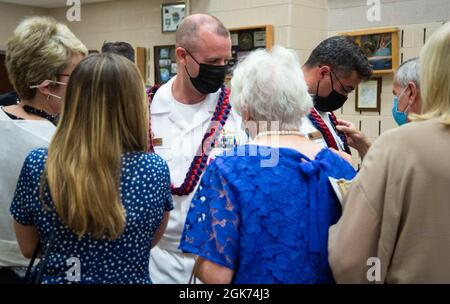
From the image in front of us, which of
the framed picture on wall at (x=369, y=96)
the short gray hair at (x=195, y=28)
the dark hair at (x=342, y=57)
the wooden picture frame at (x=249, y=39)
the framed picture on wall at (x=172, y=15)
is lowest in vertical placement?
the framed picture on wall at (x=369, y=96)

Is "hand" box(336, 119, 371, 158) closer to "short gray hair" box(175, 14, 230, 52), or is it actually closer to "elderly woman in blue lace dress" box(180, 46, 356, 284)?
"short gray hair" box(175, 14, 230, 52)

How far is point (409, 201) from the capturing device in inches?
55.6

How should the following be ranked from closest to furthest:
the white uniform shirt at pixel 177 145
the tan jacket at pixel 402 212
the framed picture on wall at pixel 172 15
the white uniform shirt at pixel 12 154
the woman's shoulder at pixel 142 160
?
the tan jacket at pixel 402 212 → the woman's shoulder at pixel 142 160 → the white uniform shirt at pixel 12 154 → the white uniform shirt at pixel 177 145 → the framed picture on wall at pixel 172 15

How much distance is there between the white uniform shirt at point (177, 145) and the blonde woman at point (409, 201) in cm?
99

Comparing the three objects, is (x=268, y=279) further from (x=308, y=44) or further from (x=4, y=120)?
(x=308, y=44)

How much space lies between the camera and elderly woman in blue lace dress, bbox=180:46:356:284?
1.50 metres

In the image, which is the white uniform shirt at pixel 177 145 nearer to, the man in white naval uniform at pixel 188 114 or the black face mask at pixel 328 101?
the man in white naval uniform at pixel 188 114

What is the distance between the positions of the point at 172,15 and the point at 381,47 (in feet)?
7.71

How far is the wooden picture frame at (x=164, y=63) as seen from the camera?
559cm

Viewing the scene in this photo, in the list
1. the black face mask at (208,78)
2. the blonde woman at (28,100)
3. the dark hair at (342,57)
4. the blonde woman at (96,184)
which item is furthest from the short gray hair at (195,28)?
the blonde woman at (96,184)

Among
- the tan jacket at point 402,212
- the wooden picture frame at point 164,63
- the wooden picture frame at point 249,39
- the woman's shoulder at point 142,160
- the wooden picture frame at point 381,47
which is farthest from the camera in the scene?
the wooden picture frame at point 164,63

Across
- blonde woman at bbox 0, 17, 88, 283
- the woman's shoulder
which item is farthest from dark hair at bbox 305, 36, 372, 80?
the woman's shoulder

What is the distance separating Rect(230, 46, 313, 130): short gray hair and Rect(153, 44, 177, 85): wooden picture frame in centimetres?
401

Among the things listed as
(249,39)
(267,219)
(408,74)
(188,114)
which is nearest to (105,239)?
(267,219)
